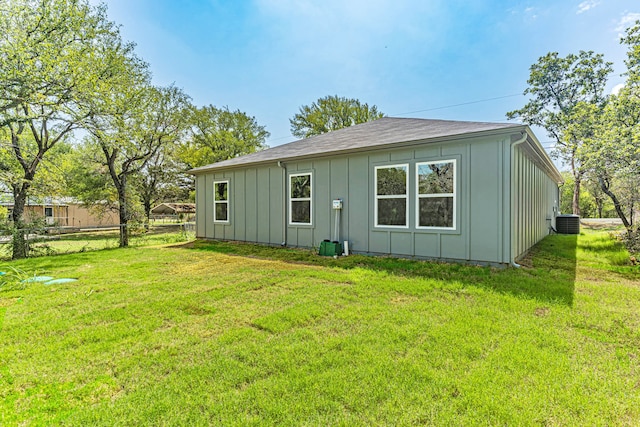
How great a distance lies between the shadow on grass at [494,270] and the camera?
13.7 feet

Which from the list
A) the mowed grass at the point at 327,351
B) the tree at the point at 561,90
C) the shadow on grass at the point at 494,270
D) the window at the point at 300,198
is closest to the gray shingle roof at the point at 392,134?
the window at the point at 300,198

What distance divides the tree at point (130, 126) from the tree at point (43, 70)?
74 cm

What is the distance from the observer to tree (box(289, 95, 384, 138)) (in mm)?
26219

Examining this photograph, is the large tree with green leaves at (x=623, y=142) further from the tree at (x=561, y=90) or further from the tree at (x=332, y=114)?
the tree at (x=332, y=114)

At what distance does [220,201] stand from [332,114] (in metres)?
18.6

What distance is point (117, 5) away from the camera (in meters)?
10.2

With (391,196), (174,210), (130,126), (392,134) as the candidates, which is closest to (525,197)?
(391,196)

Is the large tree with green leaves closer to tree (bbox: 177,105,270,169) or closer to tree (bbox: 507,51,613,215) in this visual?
tree (bbox: 507,51,613,215)

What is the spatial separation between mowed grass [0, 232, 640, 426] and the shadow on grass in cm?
6

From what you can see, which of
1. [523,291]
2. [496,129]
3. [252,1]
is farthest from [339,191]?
[252,1]

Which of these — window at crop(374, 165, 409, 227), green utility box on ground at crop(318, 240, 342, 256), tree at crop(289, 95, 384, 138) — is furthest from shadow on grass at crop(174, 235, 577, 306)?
tree at crop(289, 95, 384, 138)

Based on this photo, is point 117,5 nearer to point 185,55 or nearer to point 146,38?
point 146,38

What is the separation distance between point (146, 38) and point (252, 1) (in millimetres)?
5700

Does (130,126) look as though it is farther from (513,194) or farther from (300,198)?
(513,194)
